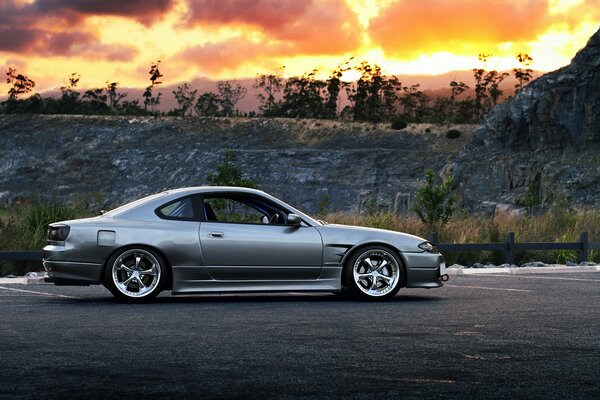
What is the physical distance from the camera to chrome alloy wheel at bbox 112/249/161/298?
13.1 metres

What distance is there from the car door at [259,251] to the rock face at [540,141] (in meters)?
55.5

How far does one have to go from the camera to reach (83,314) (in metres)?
12.1

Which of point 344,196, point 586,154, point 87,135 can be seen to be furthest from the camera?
point 87,135

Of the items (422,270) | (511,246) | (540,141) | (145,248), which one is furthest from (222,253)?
(540,141)

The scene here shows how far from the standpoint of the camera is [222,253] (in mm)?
13297

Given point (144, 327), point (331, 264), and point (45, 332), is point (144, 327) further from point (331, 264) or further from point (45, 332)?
point (331, 264)

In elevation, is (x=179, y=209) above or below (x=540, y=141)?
below

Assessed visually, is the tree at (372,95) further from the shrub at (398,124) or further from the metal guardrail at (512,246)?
the metal guardrail at (512,246)

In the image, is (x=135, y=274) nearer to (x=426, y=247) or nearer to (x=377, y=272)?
(x=377, y=272)

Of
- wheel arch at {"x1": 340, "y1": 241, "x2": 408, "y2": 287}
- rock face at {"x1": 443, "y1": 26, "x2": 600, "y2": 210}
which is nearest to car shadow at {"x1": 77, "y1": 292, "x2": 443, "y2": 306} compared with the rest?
wheel arch at {"x1": 340, "y1": 241, "x2": 408, "y2": 287}

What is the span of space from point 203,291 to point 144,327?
2660mm

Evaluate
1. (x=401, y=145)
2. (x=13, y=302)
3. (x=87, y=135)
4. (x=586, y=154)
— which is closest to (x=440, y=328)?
(x=13, y=302)

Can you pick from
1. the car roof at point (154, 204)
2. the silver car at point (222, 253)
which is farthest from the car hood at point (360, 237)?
the car roof at point (154, 204)

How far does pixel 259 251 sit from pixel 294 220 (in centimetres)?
60
